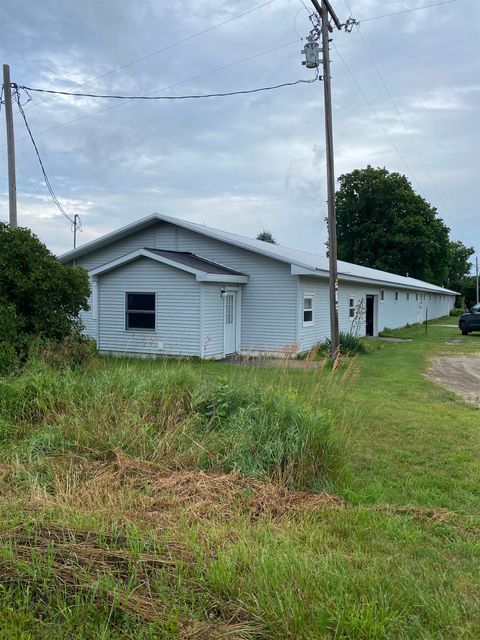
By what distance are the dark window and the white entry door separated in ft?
7.43

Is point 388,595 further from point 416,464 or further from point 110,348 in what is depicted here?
point 110,348

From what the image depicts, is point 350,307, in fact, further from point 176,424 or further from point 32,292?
point 176,424

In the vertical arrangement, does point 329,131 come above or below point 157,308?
above

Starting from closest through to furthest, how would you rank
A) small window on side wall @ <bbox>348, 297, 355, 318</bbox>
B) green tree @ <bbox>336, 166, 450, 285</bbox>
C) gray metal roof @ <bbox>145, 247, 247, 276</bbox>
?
gray metal roof @ <bbox>145, 247, 247, 276</bbox> < small window on side wall @ <bbox>348, 297, 355, 318</bbox> < green tree @ <bbox>336, 166, 450, 285</bbox>

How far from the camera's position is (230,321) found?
1692cm

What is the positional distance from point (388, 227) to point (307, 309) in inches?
1467

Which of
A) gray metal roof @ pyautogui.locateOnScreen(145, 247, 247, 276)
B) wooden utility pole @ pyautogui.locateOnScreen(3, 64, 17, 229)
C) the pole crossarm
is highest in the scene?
the pole crossarm

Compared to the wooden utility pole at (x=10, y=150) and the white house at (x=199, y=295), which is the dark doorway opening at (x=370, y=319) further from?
the wooden utility pole at (x=10, y=150)

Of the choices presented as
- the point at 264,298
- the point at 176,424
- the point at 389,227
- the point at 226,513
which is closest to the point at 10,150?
the point at 264,298

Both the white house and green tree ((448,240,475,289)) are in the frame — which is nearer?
the white house

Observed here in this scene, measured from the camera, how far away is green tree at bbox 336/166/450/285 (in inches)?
1972

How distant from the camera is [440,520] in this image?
4016mm

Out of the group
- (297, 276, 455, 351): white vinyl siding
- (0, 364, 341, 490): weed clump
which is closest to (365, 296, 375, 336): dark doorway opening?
(297, 276, 455, 351): white vinyl siding

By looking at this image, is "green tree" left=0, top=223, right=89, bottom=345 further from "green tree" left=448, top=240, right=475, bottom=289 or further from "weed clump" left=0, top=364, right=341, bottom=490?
"green tree" left=448, top=240, right=475, bottom=289
